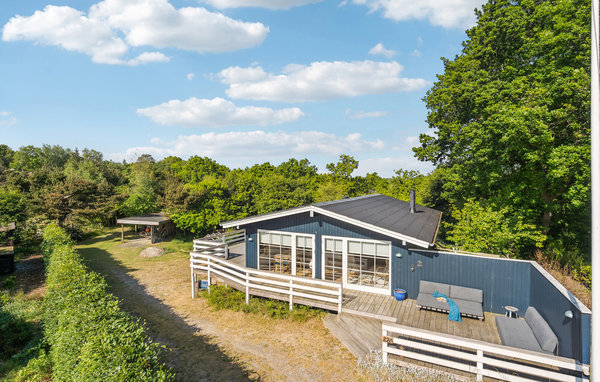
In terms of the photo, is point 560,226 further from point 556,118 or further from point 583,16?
point 583,16

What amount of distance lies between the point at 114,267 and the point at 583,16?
2696cm

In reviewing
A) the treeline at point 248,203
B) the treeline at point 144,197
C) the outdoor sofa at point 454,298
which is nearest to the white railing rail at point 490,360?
the outdoor sofa at point 454,298

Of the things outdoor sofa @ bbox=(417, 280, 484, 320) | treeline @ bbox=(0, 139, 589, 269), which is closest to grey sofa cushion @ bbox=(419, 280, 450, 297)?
outdoor sofa @ bbox=(417, 280, 484, 320)

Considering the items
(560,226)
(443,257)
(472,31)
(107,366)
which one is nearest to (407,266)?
(443,257)

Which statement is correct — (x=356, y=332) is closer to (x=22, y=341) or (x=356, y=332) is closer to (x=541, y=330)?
(x=541, y=330)

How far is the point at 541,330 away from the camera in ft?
21.4

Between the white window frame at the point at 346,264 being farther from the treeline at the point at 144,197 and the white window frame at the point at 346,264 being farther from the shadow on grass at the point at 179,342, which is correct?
the treeline at the point at 144,197

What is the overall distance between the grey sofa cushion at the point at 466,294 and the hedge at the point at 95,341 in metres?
8.19

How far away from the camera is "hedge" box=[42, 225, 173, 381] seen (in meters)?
4.07

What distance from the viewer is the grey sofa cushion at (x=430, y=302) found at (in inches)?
323

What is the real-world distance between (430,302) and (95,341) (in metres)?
8.36

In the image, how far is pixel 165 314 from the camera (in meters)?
10.7

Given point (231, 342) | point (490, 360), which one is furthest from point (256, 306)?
point (490, 360)

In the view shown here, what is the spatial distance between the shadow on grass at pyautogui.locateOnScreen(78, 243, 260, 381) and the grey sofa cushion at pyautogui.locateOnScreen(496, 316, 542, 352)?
6113 mm
